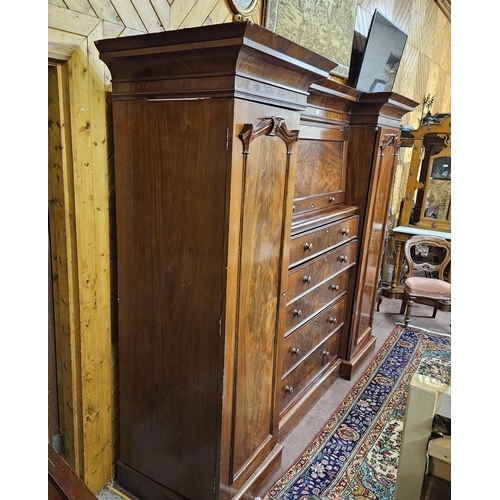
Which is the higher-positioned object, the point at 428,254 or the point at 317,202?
the point at 317,202

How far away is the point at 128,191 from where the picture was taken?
64.7 inches

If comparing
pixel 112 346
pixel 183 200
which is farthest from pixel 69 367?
pixel 183 200

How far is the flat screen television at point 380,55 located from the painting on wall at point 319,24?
→ 0.20 m

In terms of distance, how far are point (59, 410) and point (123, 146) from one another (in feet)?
4.03

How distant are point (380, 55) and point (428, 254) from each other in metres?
2.24

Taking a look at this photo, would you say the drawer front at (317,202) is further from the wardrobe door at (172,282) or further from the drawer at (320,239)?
the wardrobe door at (172,282)

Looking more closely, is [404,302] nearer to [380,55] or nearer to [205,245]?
[380,55]

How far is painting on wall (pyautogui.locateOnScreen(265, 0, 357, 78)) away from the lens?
2471mm

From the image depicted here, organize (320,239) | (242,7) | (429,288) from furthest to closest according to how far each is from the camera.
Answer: (429,288) < (320,239) < (242,7)

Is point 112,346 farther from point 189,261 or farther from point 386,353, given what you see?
point 386,353

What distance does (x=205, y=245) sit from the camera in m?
1.49

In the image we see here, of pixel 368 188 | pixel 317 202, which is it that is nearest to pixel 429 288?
pixel 368 188

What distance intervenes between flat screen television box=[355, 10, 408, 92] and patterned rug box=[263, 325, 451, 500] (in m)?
2.37

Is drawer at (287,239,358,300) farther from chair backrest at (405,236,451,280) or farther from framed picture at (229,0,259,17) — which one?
chair backrest at (405,236,451,280)
